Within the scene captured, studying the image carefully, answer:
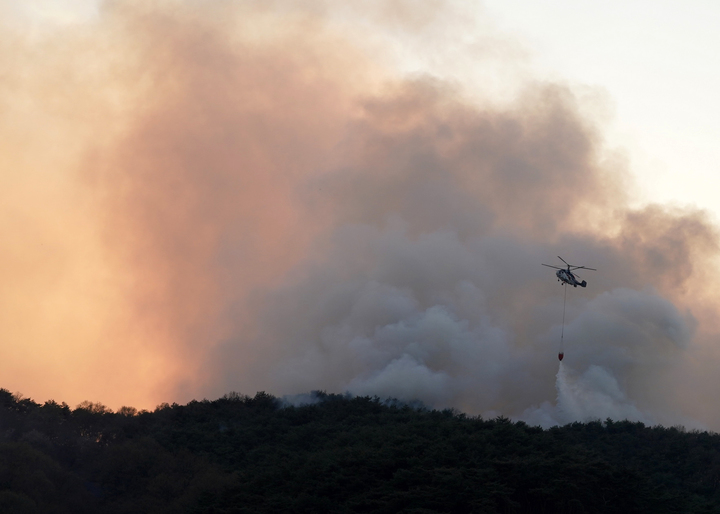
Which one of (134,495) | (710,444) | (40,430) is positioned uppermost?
(710,444)

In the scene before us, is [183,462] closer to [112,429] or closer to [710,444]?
[112,429]

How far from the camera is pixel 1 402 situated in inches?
5773

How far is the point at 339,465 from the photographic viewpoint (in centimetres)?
7906

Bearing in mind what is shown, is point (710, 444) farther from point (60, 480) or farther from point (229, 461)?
point (60, 480)

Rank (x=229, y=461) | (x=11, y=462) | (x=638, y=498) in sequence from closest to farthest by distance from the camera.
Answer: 1. (x=638, y=498)
2. (x=11, y=462)
3. (x=229, y=461)

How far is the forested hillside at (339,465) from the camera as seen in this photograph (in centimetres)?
7288

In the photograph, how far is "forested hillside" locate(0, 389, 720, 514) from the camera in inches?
2869

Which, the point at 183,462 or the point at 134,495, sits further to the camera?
the point at 183,462

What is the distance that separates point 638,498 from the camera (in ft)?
239

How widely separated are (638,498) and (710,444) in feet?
186

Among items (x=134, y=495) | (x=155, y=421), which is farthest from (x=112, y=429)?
(x=134, y=495)

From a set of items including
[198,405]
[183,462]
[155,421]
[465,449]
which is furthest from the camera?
[198,405]

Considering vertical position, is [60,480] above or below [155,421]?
below

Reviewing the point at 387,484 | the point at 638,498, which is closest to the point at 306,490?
the point at 387,484
